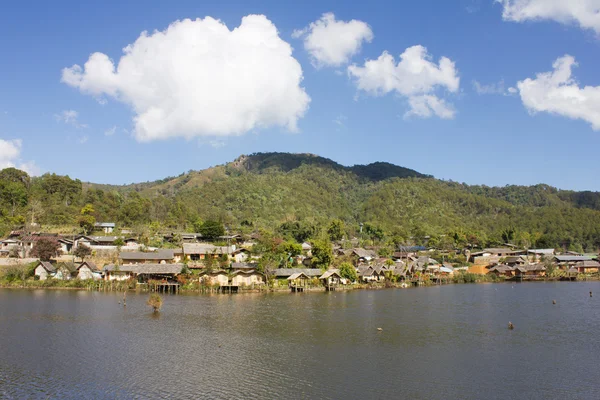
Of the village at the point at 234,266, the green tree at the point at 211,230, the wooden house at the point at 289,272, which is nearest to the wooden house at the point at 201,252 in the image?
the village at the point at 234,266

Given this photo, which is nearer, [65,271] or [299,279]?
[65,271]

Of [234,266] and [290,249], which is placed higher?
[290,249]

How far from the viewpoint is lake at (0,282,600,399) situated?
20609 millimetres

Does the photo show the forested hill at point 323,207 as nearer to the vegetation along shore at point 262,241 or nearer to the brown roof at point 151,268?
the vegetation along shore at point 262,241

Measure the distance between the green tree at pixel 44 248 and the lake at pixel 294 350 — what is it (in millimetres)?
12629

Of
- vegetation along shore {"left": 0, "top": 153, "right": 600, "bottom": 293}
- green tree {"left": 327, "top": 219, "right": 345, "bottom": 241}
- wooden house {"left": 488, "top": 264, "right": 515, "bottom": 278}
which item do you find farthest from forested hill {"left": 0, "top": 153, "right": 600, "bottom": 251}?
wooden house {"left": 488, "top": 264, "right": 515, "bottom": 278}

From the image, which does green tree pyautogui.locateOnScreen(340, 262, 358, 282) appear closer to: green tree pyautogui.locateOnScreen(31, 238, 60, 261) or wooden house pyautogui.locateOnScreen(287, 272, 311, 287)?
wooden house pyautogui.locateOnScreen(287, 272, 311, 287)

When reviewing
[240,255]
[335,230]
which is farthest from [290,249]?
[335,230]

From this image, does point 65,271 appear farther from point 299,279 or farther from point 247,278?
point 299,279

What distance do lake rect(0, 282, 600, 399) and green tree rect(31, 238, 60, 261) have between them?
12629 millimetres

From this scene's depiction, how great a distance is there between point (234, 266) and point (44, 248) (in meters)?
25.3

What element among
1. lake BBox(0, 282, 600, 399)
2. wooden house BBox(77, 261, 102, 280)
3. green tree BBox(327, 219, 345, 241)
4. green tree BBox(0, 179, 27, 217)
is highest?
green tree BBox(0, 179, 27, 217)

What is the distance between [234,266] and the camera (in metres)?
58.3

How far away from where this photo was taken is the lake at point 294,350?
20.6 meters
